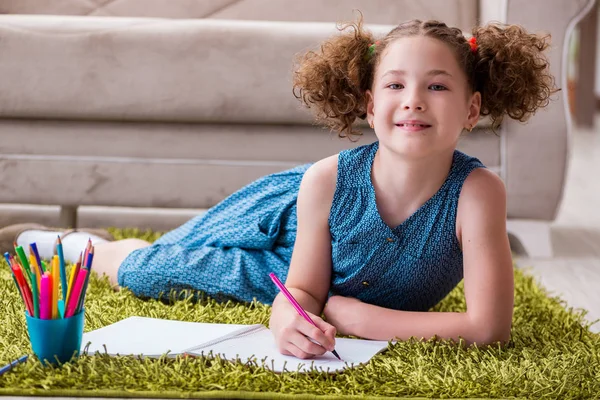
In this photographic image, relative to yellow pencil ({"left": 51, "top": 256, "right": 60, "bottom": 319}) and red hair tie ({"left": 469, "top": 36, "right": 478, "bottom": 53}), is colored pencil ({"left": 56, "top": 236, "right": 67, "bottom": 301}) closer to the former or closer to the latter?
yellow pencil ({"left": 51, "top": 256, "right": 60, "bottom": 319})

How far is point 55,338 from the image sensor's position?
997 millimetres

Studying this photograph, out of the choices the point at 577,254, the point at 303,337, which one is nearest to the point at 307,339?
the point at 303,337

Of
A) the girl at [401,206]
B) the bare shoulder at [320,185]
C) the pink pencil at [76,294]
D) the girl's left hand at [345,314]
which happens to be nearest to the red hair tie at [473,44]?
the girl at [401,206]

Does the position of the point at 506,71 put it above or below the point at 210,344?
above

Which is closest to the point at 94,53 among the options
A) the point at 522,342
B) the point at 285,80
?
the point at 285,80

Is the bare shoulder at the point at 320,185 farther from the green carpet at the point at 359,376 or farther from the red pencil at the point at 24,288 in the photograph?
the red pencil at the point at 24,288

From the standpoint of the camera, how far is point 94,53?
6.25ft

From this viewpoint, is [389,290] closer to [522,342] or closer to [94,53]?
[522,342]

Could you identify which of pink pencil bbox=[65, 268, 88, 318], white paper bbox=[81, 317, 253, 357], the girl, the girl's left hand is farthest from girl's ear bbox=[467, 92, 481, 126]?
pink pencil bbox=[65, 268, 88, 318]

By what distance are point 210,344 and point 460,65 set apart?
0.50m

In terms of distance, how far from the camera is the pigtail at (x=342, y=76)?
1.30 meters

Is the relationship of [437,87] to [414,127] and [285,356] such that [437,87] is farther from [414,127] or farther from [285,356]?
[285,356]

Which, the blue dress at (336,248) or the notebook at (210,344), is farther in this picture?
the blue dress at (336,248)

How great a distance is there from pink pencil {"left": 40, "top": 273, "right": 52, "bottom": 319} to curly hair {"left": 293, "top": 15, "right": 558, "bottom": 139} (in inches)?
21.1
